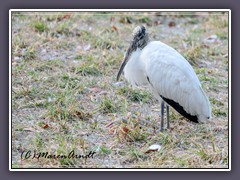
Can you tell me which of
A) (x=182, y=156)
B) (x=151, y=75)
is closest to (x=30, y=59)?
(x=151, y=75)

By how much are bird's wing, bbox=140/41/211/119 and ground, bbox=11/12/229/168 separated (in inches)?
14.8

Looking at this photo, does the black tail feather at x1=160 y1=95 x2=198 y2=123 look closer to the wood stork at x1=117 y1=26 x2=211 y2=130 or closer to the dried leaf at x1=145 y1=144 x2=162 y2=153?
the wood stork at x1=117 y1=26 x2=211 y2=130

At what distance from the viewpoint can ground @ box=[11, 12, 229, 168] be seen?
19.7ft

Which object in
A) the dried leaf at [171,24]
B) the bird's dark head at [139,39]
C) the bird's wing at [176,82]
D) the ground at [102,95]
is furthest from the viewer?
the dried leaf at [171,24]

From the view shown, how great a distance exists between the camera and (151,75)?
642cm

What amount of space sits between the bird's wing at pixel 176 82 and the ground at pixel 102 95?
375 mm

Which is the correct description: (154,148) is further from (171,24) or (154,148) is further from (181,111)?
(171,24)

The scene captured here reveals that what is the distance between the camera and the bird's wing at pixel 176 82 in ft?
20.9

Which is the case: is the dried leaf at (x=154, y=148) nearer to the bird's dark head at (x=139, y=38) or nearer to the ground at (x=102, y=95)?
the ground at (x=102, y=95)

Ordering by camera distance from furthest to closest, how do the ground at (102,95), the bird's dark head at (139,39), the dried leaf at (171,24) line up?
the dried leaf at (171,24) → the bird's dark head at (139,39) → the ground at (102,95)

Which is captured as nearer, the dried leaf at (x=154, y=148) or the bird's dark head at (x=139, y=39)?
the dried leaf at (x=154, y=148)

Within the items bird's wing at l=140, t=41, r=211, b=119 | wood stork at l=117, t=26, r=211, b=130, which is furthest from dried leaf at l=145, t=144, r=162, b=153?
bird's wing at l=140, t=41, r=211, b=119

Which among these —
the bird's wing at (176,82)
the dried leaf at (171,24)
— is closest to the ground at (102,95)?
the dried leaf at (171,24)

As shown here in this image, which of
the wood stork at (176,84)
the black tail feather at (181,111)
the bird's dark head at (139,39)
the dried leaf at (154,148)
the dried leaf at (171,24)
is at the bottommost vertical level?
the dried leaf at (154,148)
